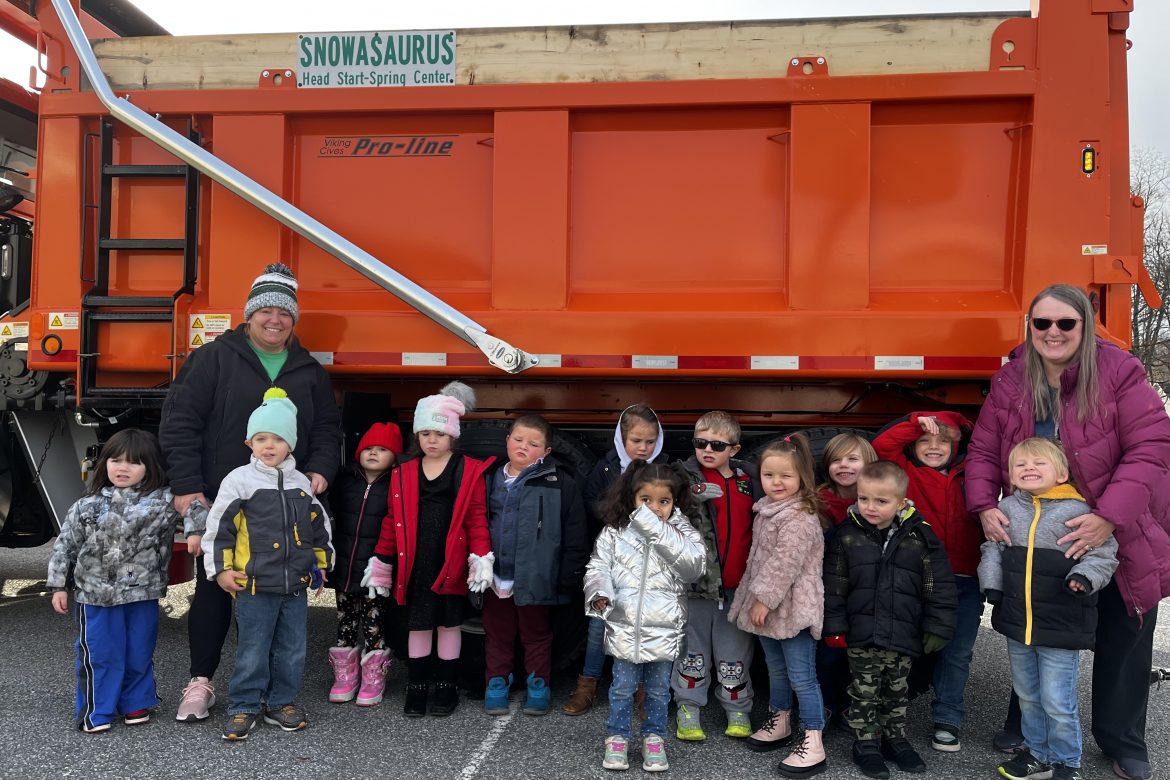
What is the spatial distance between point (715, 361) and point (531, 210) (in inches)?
41.3

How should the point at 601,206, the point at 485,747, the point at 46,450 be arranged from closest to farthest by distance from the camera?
the point at 485,747 < the point at 601,206 < the point at 46,450

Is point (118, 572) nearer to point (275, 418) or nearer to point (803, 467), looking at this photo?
point (275, 418)

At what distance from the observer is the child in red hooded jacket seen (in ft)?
11.1

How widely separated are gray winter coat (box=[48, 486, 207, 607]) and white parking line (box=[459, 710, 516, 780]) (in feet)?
4.68

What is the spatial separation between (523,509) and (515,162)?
1525 mm

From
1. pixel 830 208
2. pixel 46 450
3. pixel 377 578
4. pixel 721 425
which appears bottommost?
pixel 377 578

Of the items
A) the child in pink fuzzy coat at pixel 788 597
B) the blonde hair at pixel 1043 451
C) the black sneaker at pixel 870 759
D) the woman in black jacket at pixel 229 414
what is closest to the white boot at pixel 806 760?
the child in pink fuzzy coat at pixel 788 597

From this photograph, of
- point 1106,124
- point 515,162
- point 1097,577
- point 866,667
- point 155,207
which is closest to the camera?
point 1097,577

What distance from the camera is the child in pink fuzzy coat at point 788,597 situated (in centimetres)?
315

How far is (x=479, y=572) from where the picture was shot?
3.50 meters

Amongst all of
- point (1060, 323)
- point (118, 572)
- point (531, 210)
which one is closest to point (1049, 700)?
point (1060, 323)

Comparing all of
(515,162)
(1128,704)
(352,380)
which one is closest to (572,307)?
(515,162)

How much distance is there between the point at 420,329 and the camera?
386 centimetres

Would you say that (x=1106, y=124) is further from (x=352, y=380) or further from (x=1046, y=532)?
(x=352, y=380)
